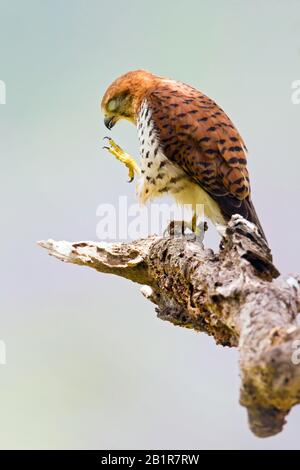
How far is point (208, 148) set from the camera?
5875 millimetres

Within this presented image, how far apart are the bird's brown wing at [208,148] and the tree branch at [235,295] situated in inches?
32.6

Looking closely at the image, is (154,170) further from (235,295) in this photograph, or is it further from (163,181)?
(235,295)

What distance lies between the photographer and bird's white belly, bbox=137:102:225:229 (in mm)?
6012

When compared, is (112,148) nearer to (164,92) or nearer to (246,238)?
(164,92)

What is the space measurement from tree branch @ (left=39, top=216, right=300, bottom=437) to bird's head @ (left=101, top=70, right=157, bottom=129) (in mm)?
2215

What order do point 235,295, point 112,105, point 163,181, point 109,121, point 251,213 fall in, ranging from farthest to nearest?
1. point 109,121
2. point 112,105
3. point 163,181
4. point 251,213
5. point 235,295

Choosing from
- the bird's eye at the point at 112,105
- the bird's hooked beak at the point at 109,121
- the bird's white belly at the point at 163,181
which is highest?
the bird's eye at the point at 112,105

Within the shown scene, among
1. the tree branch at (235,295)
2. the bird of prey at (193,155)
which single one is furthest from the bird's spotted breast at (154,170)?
the tree branch at (235,295)

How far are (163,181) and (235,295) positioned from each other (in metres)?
2.89

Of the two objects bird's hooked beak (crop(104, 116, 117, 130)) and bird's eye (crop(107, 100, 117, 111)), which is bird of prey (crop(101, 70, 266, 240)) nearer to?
bird's eye (crop(107, 100, 117, 111))

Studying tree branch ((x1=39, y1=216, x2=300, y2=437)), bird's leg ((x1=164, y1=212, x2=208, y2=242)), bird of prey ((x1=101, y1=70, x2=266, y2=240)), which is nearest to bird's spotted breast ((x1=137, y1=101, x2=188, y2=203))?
bird of prey ((x1=101, y1=70, x2=266, y2=240))

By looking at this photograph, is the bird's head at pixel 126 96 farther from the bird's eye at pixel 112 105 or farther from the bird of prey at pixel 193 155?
the bird of prey at pixel 193 155

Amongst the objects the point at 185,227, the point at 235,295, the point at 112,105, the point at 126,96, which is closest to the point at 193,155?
the point at 185,227

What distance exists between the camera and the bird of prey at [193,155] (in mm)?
5820
